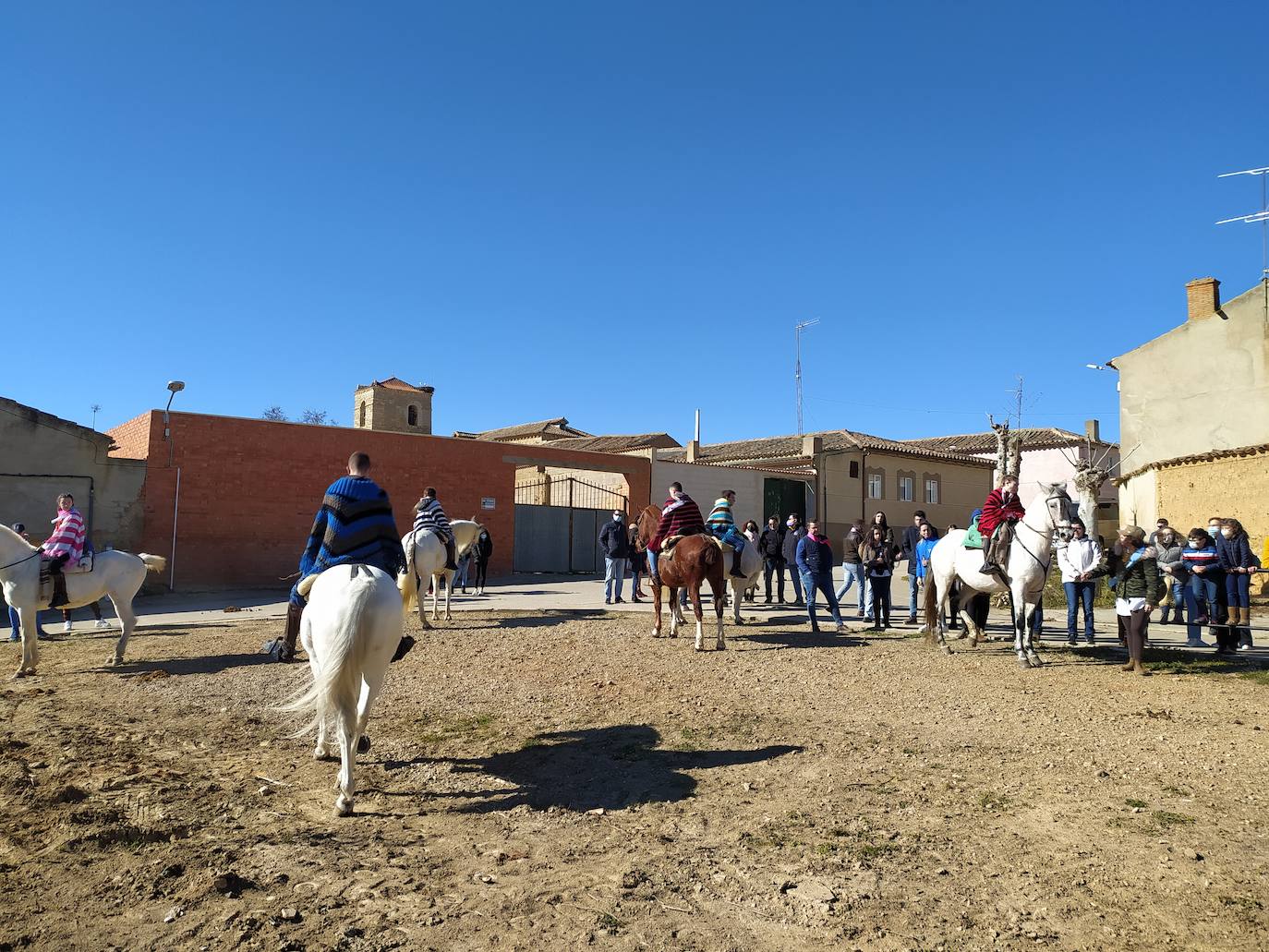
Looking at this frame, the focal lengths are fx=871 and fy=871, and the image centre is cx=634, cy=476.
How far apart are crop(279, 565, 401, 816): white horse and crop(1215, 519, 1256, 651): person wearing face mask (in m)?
10.5

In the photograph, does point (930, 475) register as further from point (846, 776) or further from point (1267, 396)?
point (846, 776)

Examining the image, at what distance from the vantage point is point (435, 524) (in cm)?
1235

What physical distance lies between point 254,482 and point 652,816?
18.1 meters

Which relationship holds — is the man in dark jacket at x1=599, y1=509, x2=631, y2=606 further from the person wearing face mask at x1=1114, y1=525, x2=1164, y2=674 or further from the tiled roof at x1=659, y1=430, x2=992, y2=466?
the tiled roof at x1=659, y1=430, x2=992, y2=466

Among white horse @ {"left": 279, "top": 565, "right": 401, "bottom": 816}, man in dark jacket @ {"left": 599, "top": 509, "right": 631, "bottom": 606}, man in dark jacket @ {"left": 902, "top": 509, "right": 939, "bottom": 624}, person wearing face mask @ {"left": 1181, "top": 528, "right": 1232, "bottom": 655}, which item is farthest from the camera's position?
man in dark jacket @ {"left": 599, "top": 509, "right": 631, "bottom": 606}

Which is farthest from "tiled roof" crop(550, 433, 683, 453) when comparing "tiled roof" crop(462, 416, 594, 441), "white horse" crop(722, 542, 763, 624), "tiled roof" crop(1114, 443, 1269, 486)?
"white horse" crop(722, 542, 763, 624)

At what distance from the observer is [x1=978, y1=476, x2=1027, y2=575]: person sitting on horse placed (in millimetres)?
9852

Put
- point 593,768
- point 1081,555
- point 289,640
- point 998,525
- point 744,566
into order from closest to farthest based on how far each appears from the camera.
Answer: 1. point 593,768
2. point 289,640
3. point 998,525
4. point 1081,555
5. point 744,566

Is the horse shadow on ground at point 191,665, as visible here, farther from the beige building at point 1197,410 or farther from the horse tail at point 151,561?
the beige building at point 1197,410

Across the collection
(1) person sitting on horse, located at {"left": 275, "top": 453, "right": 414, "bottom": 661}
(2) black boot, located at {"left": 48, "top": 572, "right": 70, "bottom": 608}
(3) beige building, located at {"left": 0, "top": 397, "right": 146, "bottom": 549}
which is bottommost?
(2) black boot, located at {"left": 48, "top": 572, "right": 70, "bottom": 608}

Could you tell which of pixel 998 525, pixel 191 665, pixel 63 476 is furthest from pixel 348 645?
pixel 63 476

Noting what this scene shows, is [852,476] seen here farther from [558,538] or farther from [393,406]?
[393,406]

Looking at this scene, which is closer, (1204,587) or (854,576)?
(1204,587)

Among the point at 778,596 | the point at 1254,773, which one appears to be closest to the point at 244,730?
the point at 1254,773
